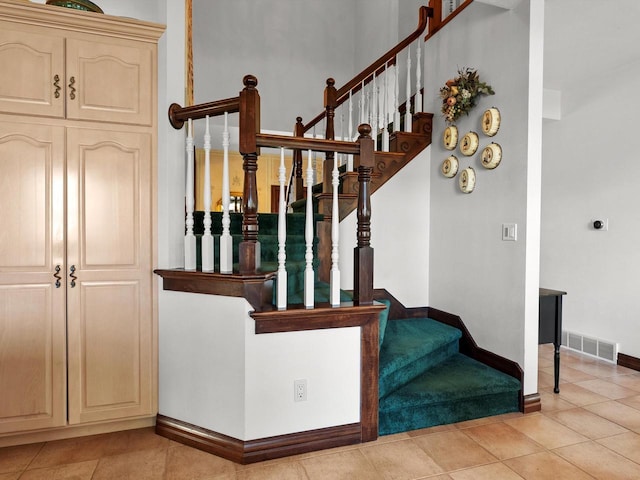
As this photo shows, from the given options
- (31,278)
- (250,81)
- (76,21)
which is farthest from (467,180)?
(31,278)

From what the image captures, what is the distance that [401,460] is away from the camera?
6.95 ft

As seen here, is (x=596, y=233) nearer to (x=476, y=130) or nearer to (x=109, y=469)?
(x=476, y=130)

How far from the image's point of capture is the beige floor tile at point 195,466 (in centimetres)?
198

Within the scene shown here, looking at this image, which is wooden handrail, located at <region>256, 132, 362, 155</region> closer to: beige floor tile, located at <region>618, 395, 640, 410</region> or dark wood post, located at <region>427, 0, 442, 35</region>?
dark wood post, located at <region>427, 0, 442, 35</region>

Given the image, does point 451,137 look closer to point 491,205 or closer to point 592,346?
point 491,205

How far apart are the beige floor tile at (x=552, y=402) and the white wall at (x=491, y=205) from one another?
0.70ft

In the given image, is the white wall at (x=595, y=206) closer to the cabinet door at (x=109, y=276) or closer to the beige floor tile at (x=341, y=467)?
the beige floor tile at (x=341, y=467)

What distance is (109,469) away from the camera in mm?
2031

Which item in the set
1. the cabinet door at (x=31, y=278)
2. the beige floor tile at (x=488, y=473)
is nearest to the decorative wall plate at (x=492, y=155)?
the beige floor tile at (x=488, y=473)

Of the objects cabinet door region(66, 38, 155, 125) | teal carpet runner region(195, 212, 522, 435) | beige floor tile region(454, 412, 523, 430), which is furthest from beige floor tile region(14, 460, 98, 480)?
beige floor tile region(454, 412, 523, 430)

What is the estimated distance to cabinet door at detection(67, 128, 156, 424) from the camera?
2281mm

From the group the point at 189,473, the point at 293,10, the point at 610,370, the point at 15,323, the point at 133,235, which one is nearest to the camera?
the point at 189,473

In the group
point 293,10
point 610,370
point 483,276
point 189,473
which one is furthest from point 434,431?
point 293,10

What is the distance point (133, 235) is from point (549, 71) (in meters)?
3.81
